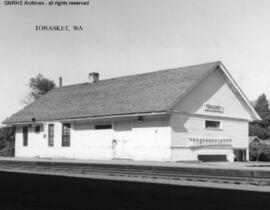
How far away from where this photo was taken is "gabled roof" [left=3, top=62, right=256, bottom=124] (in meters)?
24.6

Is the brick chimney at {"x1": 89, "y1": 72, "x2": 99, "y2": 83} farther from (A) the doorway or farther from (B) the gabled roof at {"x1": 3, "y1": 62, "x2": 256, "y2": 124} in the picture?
(A) the doorway

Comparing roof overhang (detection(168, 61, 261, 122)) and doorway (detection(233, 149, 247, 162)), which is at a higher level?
roof overhang (detection(168, 61, 261, 122))

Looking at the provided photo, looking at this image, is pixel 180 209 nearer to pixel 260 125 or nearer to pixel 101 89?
pixel 101 89

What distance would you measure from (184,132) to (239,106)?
6.43 meters

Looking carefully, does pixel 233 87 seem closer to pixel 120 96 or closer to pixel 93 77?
pixel 120 96

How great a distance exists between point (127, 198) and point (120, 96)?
1920 centimetres

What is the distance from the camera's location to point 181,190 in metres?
10.5

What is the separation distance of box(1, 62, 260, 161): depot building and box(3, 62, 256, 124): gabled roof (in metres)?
0.06

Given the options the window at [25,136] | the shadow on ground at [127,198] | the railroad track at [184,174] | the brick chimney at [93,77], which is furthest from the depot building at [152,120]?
the shadow on ground at [127,198]

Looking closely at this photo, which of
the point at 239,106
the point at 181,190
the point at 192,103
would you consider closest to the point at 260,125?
the point at 239,106

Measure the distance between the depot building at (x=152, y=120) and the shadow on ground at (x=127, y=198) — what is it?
40.1 ft

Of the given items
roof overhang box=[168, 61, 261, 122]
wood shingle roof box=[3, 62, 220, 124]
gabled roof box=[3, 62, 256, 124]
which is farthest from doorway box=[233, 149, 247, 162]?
wood shingle roof box=[3, 62, 220, 124]

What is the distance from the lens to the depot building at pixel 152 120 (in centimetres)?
2388

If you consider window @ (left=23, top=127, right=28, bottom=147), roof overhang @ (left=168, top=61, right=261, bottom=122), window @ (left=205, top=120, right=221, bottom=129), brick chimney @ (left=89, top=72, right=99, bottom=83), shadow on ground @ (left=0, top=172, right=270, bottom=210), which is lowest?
shadow on ground @ (left=0, top=172, right=270, bottom=210)
